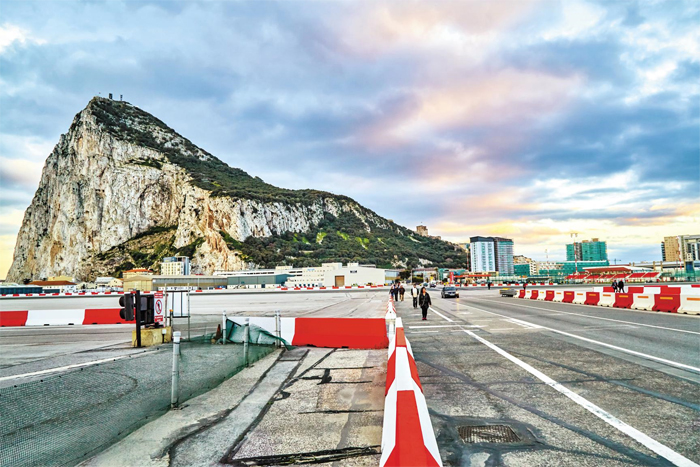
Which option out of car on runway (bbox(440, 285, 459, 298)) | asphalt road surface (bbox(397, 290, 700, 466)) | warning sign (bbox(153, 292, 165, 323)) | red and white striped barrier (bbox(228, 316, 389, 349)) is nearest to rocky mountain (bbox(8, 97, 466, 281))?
car on runway (bbox(440, 285, 459, 298))

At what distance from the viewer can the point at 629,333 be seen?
12688 millimetres

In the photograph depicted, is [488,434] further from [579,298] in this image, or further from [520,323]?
[579,298]

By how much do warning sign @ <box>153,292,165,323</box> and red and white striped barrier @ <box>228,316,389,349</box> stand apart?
225 centimetres

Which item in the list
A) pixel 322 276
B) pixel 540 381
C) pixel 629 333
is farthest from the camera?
pixel 322 276

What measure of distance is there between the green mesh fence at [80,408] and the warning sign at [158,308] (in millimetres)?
4293

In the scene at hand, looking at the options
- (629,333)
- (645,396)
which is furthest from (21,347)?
(629,333)

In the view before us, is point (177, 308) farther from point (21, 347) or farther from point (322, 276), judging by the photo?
point (322, 276)

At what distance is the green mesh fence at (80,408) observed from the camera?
4305 mm

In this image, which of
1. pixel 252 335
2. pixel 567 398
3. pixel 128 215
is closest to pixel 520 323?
pixel 252 335

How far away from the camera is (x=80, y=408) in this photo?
17.6ft

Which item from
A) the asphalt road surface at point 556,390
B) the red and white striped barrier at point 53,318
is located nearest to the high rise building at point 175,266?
the red and white striped barrier at point 53,318

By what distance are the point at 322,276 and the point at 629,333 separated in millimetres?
123675

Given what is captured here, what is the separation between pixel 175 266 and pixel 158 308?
142 m

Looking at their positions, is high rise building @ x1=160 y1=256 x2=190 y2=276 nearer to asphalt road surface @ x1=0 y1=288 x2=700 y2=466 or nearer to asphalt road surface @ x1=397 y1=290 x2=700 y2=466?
asphalt road surface @ x1=0 y1=288 x2=700 y2=466
